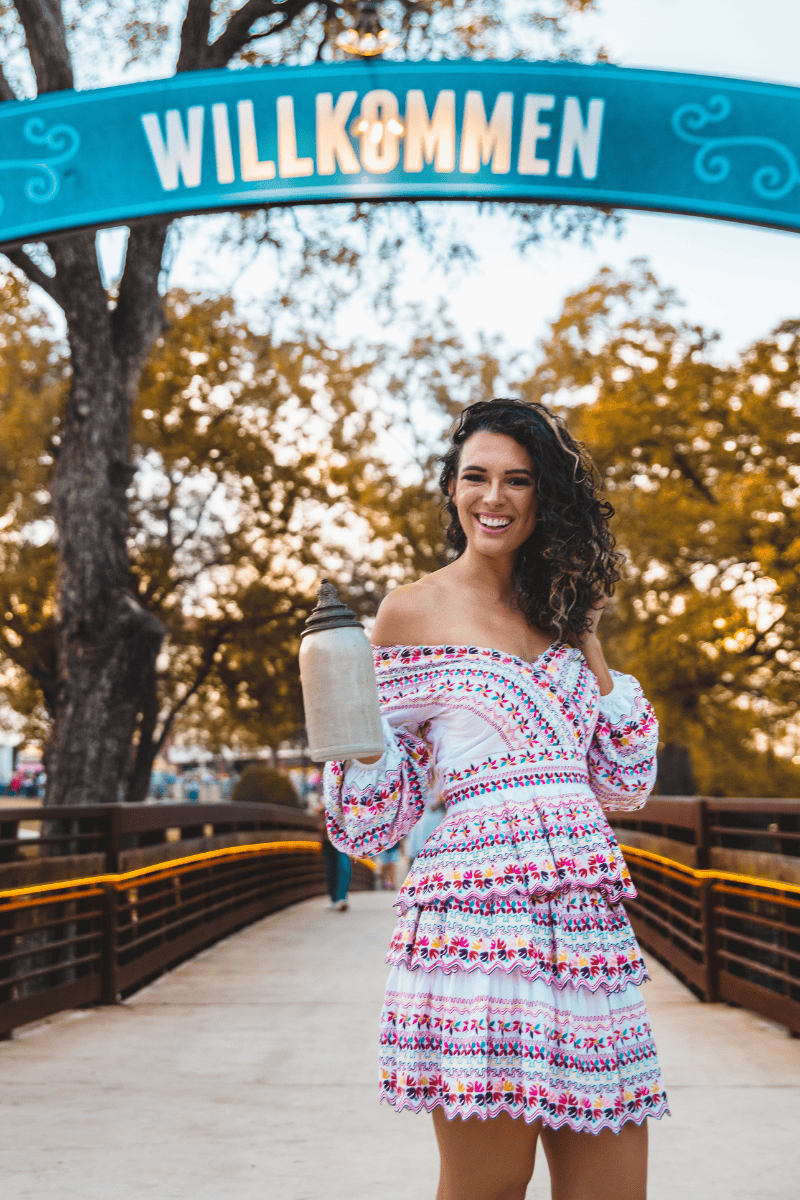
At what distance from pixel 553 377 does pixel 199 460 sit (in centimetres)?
844

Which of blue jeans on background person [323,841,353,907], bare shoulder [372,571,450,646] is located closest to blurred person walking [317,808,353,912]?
blue jeans on background person [323,841,353,907]

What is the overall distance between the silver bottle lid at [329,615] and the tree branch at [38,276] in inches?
332

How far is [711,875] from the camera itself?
6941 mm

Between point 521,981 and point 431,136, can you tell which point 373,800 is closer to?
point 521,981

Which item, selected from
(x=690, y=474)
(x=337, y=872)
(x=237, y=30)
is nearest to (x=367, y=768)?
(x=237, y=30)

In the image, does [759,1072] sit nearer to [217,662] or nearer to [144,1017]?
[144,1017]

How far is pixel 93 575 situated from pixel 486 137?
5807 mm

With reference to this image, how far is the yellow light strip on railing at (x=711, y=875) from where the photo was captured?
5716 millimetres

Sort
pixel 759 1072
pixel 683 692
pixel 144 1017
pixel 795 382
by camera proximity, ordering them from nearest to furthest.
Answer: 1. pixel 759 1072
2. pixel 144 1017
3. pixel 795 382
4. pixel 683 692

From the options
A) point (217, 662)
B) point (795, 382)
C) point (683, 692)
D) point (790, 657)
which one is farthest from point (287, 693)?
point (795, 382)

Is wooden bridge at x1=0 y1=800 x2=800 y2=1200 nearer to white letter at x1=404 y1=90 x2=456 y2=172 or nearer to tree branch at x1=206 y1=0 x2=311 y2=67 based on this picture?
white letter at x1=404 y1=90 x2=456 y2=172

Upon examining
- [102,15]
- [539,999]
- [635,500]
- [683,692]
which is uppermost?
[102,15]

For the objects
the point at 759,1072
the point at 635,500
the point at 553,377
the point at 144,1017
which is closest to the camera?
the point at 759,1072

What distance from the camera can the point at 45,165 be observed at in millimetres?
4750
